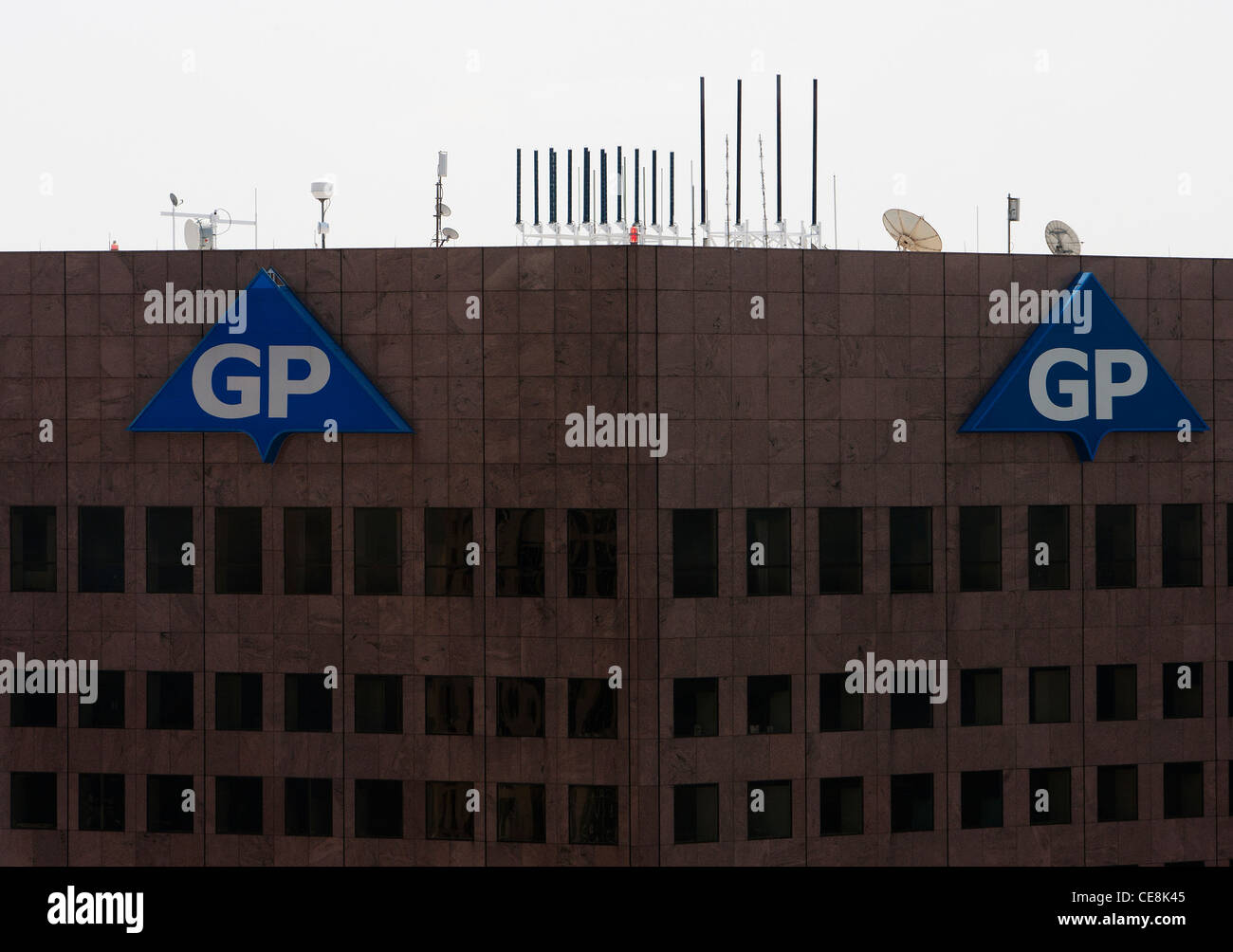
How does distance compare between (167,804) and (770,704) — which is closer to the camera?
(770,704)

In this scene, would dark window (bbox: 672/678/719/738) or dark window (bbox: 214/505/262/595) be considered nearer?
dark window (bbox: 672/678/719/738)

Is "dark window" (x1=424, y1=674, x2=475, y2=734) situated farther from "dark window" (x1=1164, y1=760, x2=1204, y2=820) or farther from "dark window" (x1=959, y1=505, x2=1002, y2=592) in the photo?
"dark window" (x1=1164, y1=760, x2=1204, y2=820)

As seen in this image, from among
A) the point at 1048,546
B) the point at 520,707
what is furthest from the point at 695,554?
the point at 1048,546

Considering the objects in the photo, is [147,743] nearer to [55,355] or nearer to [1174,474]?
[55,355]

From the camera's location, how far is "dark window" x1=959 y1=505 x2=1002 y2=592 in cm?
3344

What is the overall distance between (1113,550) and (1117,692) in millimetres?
4060

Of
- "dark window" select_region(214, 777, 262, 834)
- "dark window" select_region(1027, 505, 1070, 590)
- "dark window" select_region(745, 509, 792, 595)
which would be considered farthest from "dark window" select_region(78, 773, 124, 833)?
"dark window" select_region(1027, 505, 1070, 590)

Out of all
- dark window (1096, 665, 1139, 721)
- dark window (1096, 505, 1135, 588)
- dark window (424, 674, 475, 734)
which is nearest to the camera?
dark window (424, 674, 475, 734)

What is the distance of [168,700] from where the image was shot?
33.4 m

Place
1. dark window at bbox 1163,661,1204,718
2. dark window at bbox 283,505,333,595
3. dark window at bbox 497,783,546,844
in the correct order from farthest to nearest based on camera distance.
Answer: dark window at bbox 1163,661,1204,718, dark window at bbox 283,505,333,595, dark window at bbox 497,783,546,844

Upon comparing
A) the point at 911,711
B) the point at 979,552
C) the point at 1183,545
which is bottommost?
the point at 911,711

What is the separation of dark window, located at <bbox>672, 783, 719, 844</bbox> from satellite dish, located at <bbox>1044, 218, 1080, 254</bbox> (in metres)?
19.6

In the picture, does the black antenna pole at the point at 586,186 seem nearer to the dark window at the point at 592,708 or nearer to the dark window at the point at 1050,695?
the dark window at the point at 592,708

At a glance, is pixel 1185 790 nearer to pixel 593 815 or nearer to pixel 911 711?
pixel 911 711
